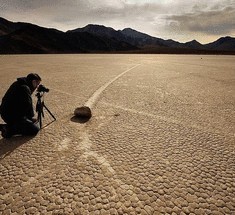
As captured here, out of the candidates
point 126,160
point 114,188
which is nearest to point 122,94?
point 126,160

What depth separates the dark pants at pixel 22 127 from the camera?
4168 millimetres

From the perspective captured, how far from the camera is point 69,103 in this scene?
22.1 ft

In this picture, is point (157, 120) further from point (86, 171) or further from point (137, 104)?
point (86, 171)

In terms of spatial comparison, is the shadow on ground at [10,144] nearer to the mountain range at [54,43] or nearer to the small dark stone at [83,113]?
the small dark stone at [83,113]

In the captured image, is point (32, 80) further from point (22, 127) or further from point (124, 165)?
point (124, 165)

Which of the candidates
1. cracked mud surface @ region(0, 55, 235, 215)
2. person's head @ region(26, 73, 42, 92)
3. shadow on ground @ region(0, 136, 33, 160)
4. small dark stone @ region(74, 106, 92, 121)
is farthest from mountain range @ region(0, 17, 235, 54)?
shadow on ground @ region(0, 136, 33, 160)

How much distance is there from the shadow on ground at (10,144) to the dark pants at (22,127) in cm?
11

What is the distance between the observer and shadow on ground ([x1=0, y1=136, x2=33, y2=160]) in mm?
3650

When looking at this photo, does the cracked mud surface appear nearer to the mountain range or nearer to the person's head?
the person's head

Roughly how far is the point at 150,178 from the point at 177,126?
86.6 inches

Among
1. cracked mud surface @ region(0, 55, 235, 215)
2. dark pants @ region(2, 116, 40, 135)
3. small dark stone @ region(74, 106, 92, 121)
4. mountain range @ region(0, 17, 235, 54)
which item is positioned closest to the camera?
cracked mud surface @ region(0, 55, 235, 215)

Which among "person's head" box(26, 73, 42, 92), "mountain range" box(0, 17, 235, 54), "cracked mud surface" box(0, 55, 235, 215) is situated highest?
"mountain range" box(0, 17, 235, 54)

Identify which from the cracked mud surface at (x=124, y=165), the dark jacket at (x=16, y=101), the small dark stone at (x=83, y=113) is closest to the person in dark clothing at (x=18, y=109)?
the dark jacket at (x=16, y=101)

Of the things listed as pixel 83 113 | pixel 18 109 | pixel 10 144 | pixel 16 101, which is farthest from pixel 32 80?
pixel 83 113
